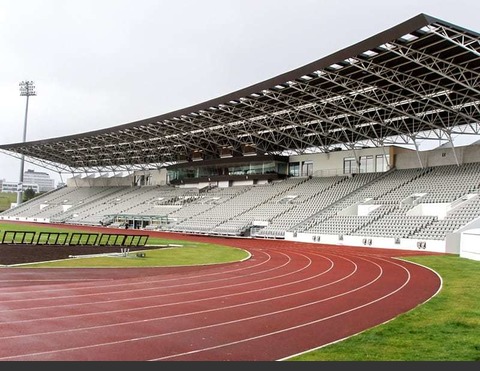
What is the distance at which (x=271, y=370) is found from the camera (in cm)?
641

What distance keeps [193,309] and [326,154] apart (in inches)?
1624

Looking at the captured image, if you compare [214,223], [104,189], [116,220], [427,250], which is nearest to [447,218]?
[427,250]

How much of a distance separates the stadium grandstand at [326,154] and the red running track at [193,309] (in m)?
12.9

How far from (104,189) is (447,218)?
61.0 m

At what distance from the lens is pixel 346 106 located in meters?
36.6

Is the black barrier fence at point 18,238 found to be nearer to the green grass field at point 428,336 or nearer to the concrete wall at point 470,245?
the green grass field at point 428,336

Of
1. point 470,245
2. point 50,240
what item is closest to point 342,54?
point 470,245

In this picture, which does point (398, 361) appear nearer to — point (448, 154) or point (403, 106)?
point (403, 106)

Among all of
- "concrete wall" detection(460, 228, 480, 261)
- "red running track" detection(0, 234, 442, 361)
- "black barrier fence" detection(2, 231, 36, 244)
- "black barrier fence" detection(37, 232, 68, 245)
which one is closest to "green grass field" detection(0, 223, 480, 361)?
"red running track" detection(0, 234, 442, 361)

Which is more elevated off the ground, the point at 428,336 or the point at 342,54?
the point at 342,54

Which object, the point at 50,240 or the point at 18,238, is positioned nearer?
the point at 50,240

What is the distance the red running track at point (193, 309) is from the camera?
7.81 meters

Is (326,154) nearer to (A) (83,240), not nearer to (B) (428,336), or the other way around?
(A) (83,240)

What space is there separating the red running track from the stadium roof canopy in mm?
12333
